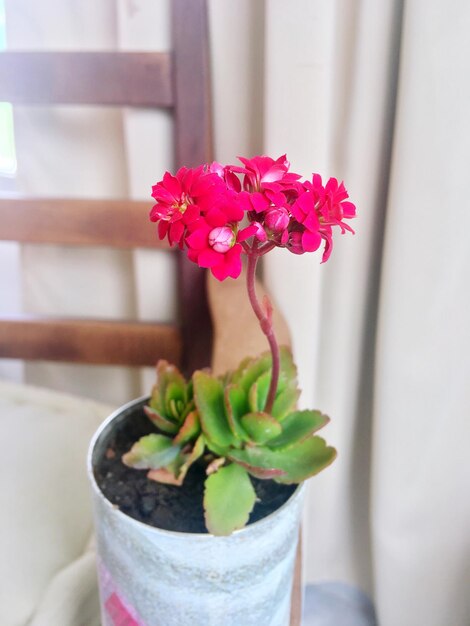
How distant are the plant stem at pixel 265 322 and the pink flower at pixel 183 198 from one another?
4cm

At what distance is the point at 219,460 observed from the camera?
0.39m

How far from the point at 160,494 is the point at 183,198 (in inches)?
8.6

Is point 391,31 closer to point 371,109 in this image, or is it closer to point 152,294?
point 371,109

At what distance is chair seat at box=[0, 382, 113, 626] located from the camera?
47 cm

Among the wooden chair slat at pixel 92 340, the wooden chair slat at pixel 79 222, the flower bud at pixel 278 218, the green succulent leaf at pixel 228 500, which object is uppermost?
the flower bud at pixel 278 218

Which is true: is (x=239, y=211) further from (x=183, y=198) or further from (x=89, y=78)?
(x=89, y=78)

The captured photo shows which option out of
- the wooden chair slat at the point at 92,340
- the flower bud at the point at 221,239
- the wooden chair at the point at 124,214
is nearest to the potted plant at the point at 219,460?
the flower bud at the point at 221,239

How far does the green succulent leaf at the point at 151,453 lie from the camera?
0.38 meters

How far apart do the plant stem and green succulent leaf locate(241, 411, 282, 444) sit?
0.02m

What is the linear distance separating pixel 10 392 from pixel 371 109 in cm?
52

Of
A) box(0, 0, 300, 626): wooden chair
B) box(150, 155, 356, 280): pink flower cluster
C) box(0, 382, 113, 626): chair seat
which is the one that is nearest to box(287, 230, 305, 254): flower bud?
box(150, 155, 356, 280): pink flower cluster

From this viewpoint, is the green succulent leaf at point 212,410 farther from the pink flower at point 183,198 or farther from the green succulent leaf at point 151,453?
the pink flower at point 183,198

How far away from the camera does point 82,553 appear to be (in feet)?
1.69

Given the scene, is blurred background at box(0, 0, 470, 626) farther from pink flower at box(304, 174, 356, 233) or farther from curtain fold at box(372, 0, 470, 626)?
pink flower at box(304, 174, 356, 233)
